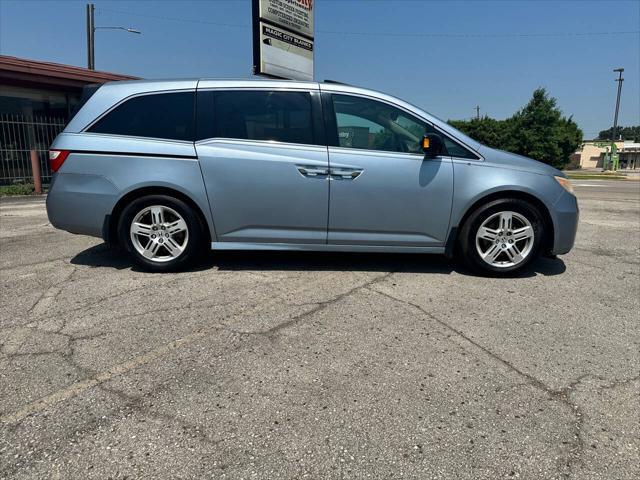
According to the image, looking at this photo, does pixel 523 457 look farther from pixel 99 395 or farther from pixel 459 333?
pixel 99 395

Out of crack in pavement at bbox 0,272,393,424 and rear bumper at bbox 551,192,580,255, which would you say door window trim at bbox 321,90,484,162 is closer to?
rear bumper at bbox 551,192,580,255

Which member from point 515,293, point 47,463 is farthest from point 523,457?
point 515,293

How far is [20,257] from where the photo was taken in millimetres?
4938

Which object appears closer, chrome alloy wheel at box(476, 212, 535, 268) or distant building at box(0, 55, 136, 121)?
chrome alloy wheel at box(476, 212, 535, 268)

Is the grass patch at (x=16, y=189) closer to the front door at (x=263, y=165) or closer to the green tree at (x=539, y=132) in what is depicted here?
the front door at (x=263, y=165)

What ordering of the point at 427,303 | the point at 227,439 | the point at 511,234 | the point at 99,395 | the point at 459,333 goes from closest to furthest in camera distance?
the point at 227,439 < the point at 99,395 < the point at 459,333 < the point at 427,303 < the point at 511,234

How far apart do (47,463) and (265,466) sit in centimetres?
90

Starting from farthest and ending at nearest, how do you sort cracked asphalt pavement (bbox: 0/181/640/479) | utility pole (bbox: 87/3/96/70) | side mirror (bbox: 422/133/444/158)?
utility pole (bbox: 87/3/96/70)
side mirror (bbox: 422/133/444/158)
cracked asphalt pavement (bbox: 0/181/640/479)

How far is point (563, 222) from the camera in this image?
4227mm

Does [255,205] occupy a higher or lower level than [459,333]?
higher

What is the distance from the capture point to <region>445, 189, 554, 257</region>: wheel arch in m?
4.19

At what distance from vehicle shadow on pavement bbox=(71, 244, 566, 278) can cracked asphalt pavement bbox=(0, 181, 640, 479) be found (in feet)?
0.40

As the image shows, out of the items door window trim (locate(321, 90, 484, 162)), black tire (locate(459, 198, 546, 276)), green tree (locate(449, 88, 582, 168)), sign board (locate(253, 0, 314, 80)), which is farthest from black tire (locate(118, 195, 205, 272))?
green tree (locate(449, 88, 582, 168))

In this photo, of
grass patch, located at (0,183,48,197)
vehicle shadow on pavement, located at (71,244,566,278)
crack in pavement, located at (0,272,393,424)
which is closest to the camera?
crack in pavement, located at (0,272,393,424)
